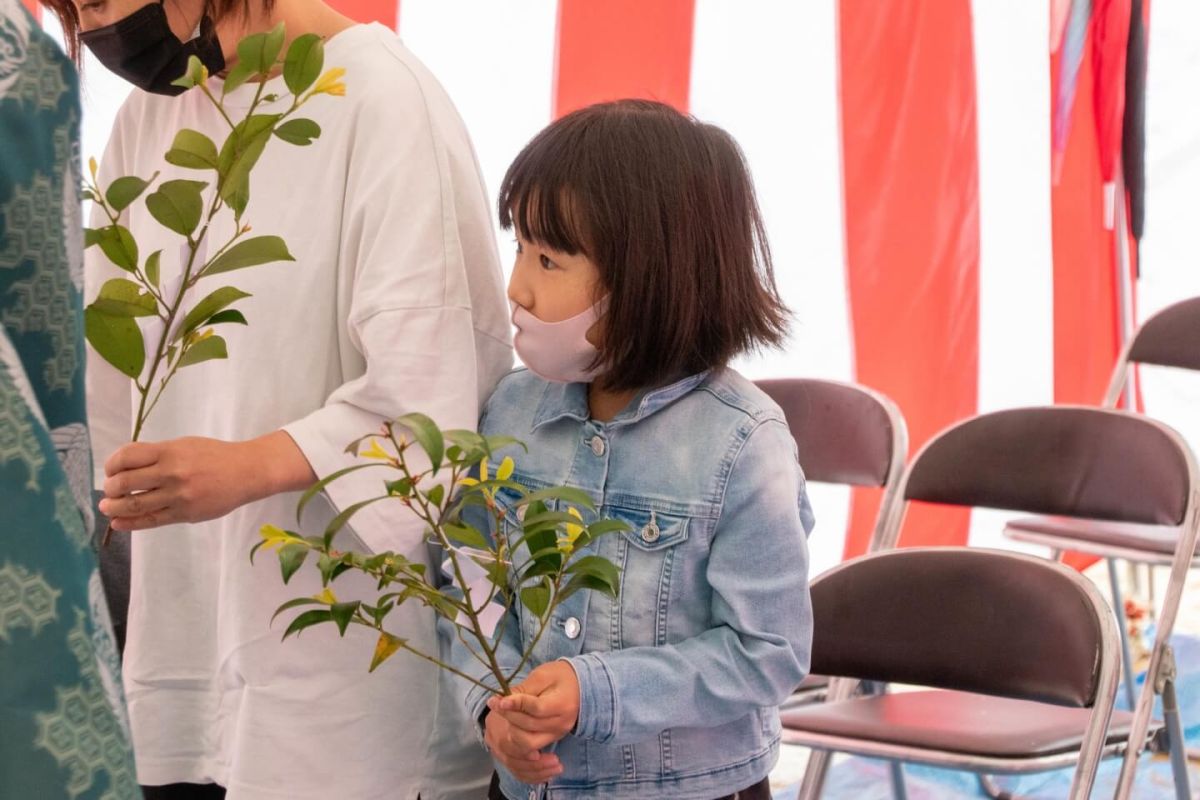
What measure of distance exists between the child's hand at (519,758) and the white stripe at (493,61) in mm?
1235

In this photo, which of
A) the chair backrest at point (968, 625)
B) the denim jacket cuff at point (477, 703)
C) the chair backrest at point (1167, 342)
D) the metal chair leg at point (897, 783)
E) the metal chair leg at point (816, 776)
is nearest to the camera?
the denim jacket cuff at point (477, 703)

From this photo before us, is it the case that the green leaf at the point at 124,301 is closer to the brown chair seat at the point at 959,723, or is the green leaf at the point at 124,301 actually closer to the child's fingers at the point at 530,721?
the child's fingers at the point at 530,721

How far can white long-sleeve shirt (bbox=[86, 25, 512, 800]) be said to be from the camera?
938 millimetres

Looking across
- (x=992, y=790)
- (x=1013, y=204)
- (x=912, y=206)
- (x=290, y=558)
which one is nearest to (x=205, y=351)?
(x=290, y=558)

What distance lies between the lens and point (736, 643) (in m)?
0.98

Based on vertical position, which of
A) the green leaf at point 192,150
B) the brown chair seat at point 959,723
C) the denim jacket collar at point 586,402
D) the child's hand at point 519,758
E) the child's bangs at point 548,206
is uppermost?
the green leaf at point 192,150

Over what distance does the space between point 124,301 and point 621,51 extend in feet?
5.39

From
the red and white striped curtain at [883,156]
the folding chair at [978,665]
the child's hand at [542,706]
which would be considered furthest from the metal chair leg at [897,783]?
the child's hand at [542,706]

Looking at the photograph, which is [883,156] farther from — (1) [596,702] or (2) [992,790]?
(1) [596,702]

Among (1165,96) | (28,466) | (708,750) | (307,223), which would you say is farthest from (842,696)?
(1165,96)

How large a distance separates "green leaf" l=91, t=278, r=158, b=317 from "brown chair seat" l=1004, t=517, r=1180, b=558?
2.04 m

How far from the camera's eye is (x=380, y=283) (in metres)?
0.93

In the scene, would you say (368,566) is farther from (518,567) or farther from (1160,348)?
(1160,348)

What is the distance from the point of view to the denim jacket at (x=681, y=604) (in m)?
0.98
